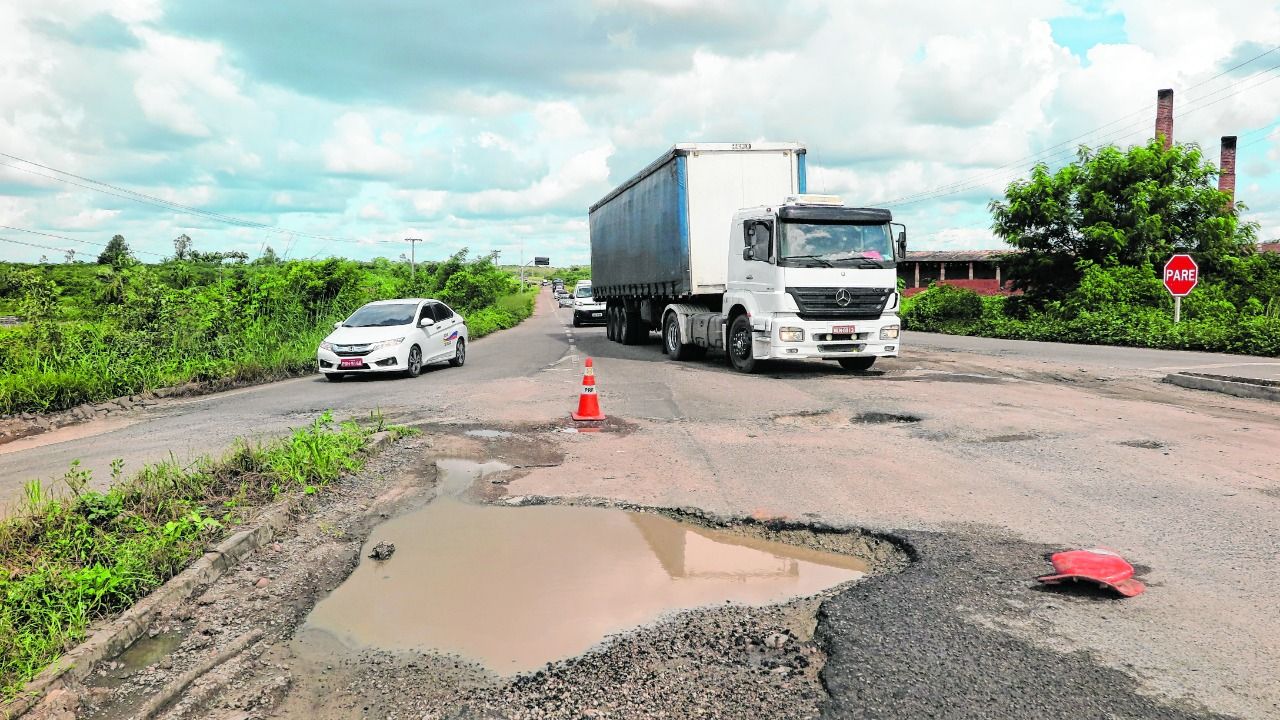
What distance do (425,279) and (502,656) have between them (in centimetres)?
3921

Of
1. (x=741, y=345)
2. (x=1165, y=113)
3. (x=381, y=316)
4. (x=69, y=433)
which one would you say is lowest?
(x=69, y=433)

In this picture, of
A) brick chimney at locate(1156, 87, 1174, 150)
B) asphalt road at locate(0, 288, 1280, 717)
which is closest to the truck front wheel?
asphalt road at locate(0, 288, 1280, 717)

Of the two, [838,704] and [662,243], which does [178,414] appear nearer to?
[662,243]

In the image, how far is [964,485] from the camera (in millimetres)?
6543

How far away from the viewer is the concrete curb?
11539 mm

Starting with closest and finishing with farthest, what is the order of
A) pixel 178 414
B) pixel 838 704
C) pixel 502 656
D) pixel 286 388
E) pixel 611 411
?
1. pixel 838 704
2. pixel 502 656
3. pixel 611 411
4. pixel 178 414
5. pixel 286 388

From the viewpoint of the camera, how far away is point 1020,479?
671 centimetres

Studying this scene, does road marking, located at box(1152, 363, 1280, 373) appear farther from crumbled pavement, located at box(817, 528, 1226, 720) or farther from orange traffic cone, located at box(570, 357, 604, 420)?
crumbled pavement, located at box(817, 528, 1226, 720)

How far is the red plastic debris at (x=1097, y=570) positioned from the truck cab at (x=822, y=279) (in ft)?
30.4

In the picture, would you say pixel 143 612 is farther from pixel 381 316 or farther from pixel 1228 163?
pixel 1228 163

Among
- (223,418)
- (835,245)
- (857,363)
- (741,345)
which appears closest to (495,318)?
(741,345)

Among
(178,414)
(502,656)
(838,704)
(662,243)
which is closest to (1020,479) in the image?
(838,704)

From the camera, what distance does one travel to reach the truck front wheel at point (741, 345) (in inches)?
588

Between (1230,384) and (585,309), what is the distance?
26713 millimetres
